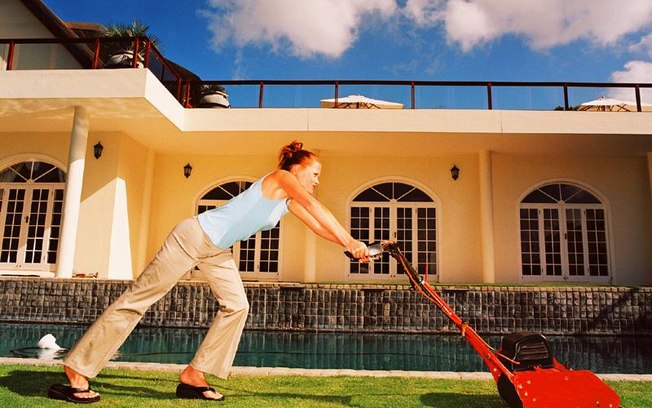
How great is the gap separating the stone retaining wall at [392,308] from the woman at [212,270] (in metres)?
4.15

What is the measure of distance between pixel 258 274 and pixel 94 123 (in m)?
4.97

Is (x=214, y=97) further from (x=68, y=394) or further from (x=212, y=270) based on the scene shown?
(x=68, y=394)

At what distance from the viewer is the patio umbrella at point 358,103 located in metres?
10.2

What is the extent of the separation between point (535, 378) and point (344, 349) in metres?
3.41

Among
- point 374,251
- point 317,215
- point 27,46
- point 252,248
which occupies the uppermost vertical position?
point 27,46

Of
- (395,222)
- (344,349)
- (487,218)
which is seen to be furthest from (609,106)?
(344,349)

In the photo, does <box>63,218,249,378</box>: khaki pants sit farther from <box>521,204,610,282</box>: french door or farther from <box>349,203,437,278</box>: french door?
<box>521,204,610,282</box>: french door

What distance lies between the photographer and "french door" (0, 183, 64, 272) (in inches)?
424

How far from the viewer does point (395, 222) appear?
38.1 ft

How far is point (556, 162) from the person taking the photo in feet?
37.9

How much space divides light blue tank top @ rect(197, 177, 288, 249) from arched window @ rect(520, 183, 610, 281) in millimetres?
10104

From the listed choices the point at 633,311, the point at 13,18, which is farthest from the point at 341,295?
the point at 13,18

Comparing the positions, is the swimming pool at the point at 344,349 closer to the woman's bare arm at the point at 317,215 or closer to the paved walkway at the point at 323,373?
the paved walkway at the point at 323,373

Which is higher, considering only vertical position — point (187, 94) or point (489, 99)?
point (187, 94)
